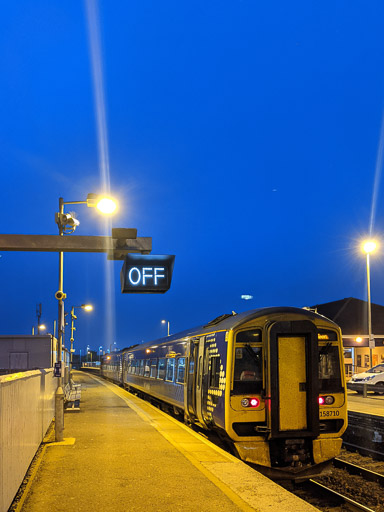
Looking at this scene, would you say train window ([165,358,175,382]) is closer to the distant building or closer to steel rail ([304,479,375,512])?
steel rail ([304,479,375,512])

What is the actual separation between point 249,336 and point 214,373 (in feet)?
4.59

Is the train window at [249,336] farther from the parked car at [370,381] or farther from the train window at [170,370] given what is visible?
the parked car at [370,381]

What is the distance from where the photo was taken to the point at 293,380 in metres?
9.76

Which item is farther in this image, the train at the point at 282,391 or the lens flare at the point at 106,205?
the train at the point at 282,391

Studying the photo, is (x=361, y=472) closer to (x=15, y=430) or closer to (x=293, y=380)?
(x=293, y=380)

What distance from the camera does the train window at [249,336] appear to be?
10.1m

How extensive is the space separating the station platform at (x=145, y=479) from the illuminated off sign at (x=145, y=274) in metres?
2.72

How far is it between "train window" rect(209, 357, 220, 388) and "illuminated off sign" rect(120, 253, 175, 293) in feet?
9.03

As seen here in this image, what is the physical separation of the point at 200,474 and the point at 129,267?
3.29 metres

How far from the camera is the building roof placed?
163 feet

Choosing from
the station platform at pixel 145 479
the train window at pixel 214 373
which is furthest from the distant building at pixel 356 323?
the station platform at pixel 145 479

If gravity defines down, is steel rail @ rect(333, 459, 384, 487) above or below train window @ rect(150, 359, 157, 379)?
below

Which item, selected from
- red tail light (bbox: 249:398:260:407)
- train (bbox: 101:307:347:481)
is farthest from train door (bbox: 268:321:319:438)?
red tail light (bbox: 249:398:260:407)

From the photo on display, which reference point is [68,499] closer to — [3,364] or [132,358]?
[3,364]
